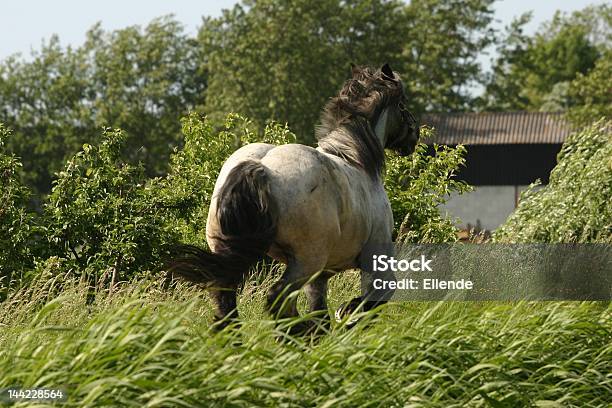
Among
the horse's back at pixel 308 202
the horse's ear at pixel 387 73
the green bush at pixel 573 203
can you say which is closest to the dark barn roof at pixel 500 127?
the green bush at pixel 573 203

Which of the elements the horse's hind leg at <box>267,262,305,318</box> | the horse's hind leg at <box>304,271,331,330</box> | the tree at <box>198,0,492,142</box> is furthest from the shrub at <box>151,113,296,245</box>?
the tree at <box>198,0,492,142</box>

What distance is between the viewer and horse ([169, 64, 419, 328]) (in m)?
7.46

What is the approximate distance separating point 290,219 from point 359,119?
3.85ft

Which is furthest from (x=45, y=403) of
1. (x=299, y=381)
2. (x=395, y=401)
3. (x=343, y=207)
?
(x=343, y=207)

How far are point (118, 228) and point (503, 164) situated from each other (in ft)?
141

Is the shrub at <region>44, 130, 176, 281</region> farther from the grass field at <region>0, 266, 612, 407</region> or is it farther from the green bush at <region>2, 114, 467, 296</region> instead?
the grass field at <region>0, 266, 612, 407</region>

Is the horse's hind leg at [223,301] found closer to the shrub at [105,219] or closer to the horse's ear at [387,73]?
the horse's ear at [387,73]

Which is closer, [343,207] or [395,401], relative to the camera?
[395,401]

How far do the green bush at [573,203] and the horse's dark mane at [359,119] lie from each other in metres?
7.04

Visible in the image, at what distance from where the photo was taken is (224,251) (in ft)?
24.9

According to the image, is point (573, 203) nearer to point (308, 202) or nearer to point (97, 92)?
point (308, 202)

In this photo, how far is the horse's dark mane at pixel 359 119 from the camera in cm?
836

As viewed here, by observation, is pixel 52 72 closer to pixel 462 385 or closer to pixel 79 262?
pixel 79 262

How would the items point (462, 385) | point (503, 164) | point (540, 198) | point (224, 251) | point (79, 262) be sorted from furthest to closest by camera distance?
Result: point (503, 164)
point (540, 198)
point (79, 262)
point (224, 251)
point (462, 385)
